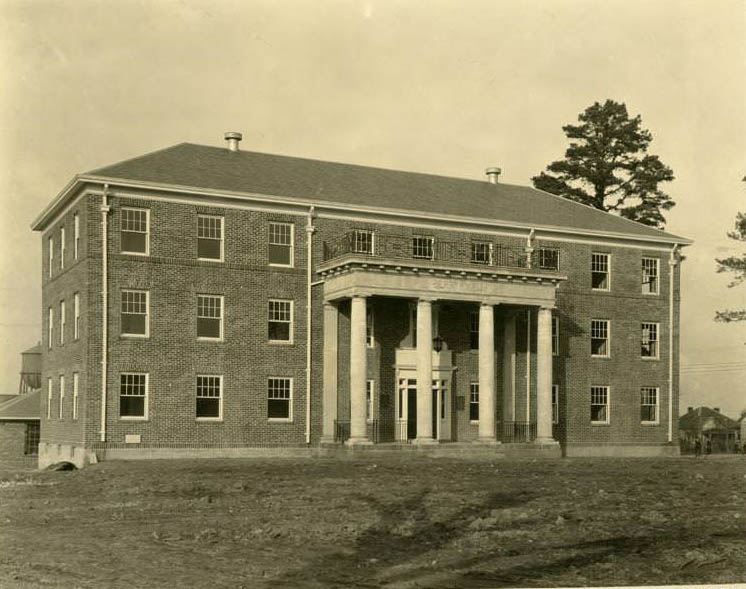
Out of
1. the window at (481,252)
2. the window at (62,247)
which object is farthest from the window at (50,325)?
the window at (481,252)

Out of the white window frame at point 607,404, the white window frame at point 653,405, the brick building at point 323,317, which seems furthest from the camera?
the white window frame at point 653,405

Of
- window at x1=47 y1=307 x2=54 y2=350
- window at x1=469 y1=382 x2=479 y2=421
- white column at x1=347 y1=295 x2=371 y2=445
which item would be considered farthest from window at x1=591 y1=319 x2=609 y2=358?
window at x1=47 y1=307 x2=54 y2=350

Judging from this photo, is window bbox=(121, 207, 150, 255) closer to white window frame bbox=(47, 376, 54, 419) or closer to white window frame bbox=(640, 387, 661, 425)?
white window frame bbox=(47, 376, 54, 419)

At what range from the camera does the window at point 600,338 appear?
4291 centimetres

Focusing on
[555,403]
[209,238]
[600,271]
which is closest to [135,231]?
[209,238]

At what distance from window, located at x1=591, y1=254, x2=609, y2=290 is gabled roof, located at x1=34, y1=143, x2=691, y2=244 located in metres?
1.17

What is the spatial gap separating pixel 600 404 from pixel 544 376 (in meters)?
5.47

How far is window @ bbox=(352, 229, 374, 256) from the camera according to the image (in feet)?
124

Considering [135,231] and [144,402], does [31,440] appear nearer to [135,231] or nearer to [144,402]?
[144,402]

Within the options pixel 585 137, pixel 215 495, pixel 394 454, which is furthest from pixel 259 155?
pixel 585 137

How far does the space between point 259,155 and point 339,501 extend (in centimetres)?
2285

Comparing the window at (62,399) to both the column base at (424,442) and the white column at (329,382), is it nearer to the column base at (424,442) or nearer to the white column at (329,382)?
the white column at (329,382)

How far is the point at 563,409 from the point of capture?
41688 millimetres

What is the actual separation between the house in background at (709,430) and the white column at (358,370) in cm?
2644
